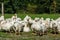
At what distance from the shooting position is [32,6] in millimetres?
30172

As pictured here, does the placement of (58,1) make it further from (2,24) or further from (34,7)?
(2,24)

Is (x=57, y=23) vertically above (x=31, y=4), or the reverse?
(x=31, y=4)

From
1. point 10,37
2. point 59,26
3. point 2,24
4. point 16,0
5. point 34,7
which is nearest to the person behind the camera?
point 10,37

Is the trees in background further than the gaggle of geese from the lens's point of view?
Yes

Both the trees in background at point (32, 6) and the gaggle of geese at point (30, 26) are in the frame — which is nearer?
the gaggle of geese at point (30, 26)

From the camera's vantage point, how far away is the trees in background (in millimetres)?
29114

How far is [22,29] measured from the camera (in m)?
12.2

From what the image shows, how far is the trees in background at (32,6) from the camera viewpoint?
95.5ft

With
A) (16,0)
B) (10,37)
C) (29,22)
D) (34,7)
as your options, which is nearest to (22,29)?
(29,22)

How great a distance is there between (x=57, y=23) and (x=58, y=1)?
18.3 m

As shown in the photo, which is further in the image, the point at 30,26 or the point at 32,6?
the point at 32,6

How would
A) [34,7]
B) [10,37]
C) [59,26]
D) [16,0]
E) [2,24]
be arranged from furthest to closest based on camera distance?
[34,7], [16,0], [2,24], [59,26], [10,37]

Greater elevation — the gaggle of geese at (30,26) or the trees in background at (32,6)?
the trees in background at (32,6)

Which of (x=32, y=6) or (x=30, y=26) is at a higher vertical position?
(x=32, y=6)
